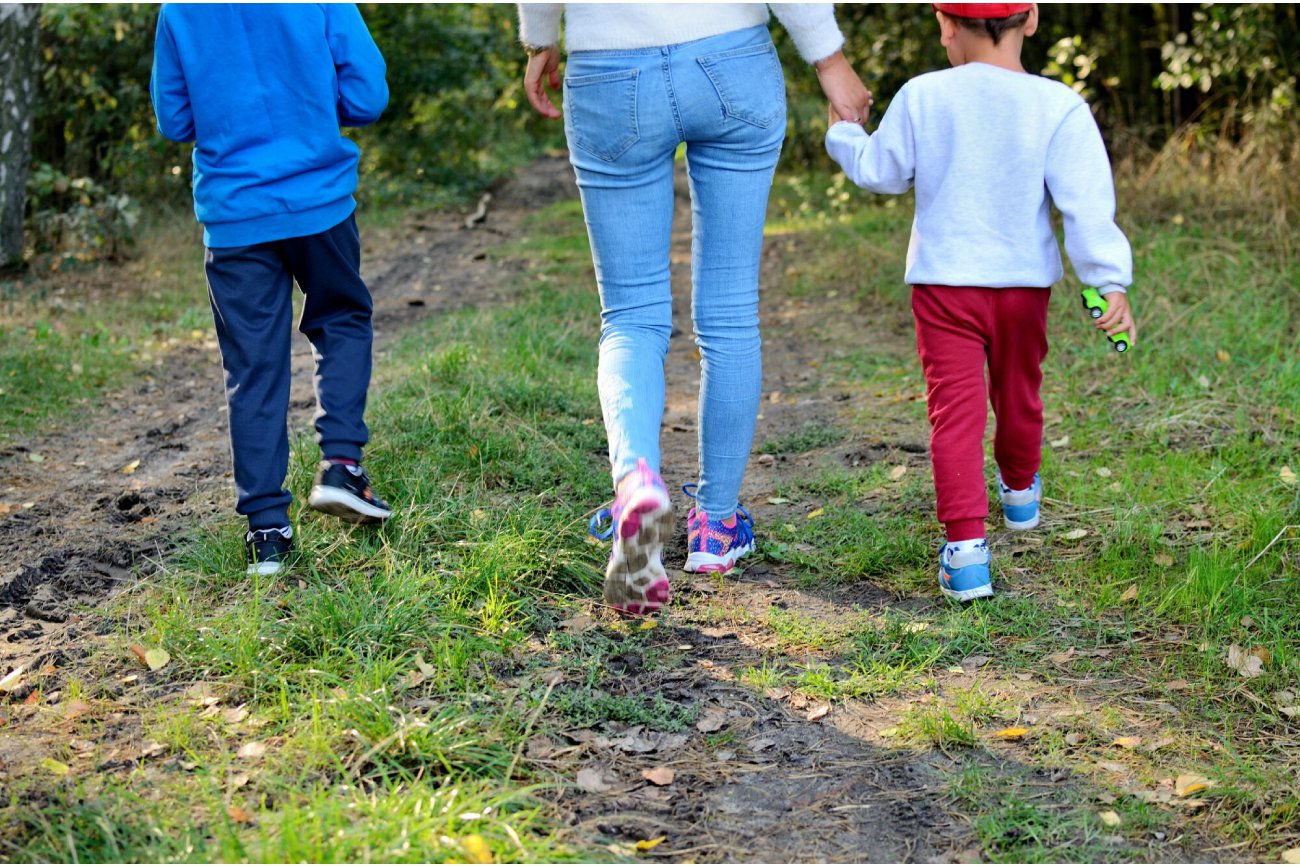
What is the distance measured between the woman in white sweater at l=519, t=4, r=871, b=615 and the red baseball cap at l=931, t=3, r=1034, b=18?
1.01 ft

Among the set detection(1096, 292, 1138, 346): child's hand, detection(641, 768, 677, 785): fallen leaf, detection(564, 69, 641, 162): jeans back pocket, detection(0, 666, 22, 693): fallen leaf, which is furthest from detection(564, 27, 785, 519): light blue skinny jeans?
detection(0, 666, 22, 693): fallen leaf

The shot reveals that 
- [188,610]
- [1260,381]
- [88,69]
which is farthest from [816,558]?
[88,69]

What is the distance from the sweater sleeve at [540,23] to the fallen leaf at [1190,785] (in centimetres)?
224

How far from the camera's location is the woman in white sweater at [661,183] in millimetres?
2785

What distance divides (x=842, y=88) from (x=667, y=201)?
543mm

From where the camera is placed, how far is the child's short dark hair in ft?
10.0

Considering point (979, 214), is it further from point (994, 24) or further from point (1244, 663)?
point (1244, 663)

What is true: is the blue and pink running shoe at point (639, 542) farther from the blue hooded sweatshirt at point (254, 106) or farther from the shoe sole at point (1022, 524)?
the shoe sole at point (1022, 524)

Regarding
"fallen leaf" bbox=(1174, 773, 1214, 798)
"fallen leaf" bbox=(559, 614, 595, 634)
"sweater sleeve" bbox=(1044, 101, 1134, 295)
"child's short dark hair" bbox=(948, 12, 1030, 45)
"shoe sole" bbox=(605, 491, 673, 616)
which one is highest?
"child's short dark hair" bbox=(948, 12, 1030, 45)

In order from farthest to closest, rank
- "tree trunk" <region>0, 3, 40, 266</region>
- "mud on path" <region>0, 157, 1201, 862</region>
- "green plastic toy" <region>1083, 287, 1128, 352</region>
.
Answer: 1. "tree trunk" <region>0, 3, 40, 266</region>
2. "green plastic toy" <region>1083, 287, 1128, 352</region>
3. "mud on path" <region>0, 157, 1201, 862</region>

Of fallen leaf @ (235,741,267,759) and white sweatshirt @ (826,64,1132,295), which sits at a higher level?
white sweatshirt @ (826,64,1132,295)

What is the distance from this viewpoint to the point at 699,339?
3215 mm

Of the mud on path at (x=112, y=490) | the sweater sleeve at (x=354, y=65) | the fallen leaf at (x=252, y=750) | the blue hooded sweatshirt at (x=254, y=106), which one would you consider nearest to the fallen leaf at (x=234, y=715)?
the fallen leaf at (x=252, y=750)

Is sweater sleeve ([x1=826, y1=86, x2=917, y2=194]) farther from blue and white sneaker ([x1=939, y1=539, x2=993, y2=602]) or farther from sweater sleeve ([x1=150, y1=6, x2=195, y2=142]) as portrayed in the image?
sweater sleeve ([x1=150, y1=6, x2=195, y2=142])
